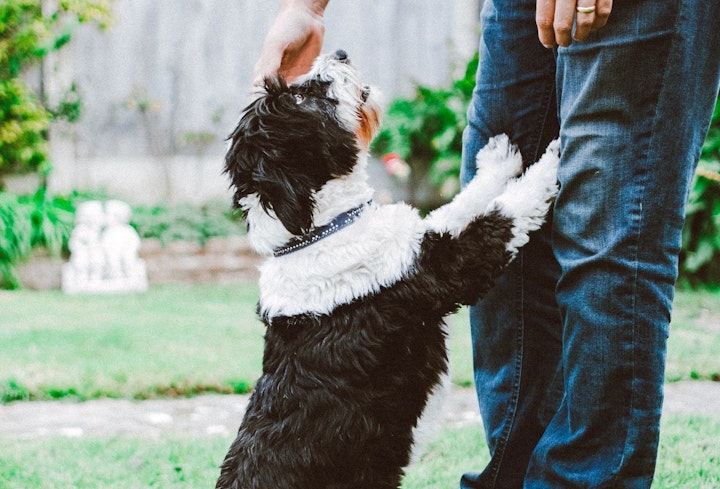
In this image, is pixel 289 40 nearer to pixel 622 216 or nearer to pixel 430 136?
pixel 622 216

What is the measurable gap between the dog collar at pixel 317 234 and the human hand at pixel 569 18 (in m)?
0.72

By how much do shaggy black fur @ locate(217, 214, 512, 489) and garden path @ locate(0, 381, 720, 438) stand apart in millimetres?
1295

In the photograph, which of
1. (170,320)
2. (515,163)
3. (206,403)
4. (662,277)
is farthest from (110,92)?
(662,277)

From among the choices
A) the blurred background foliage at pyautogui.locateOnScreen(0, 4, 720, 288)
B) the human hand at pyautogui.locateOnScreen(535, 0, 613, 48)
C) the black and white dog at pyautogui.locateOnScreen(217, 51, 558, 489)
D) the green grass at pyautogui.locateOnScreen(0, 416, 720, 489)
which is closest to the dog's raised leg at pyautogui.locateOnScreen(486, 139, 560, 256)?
the black and white dog at pyautogui.locateOnScreen(217, 51, 558, 489)

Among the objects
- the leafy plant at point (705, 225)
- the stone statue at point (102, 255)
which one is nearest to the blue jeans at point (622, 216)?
the leafy plant at point (705, 225)

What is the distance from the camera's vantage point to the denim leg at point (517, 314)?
2.20m

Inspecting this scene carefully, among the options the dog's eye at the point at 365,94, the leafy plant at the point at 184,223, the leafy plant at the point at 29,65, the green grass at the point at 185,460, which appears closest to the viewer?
the dog's eye at the point at 365,94

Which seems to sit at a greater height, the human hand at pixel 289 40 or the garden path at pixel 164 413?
the human hand at pixel 289 40

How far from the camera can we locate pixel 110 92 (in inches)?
325

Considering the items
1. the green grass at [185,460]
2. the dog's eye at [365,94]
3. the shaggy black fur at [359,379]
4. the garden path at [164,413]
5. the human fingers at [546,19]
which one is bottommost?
the garden path at [164,413]

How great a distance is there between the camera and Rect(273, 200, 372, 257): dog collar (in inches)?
83.7

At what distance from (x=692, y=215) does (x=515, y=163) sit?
4905mm

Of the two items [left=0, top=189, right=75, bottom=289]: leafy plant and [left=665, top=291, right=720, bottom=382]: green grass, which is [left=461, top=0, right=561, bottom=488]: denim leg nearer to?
[left=665, top=291, right=720, bottom=382]: green grass

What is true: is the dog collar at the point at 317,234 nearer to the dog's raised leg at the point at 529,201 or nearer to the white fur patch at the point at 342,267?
the white fur patch at the point at 342,267
